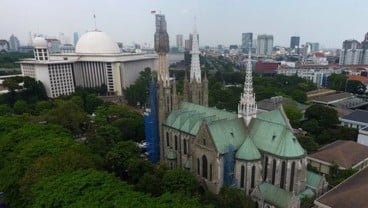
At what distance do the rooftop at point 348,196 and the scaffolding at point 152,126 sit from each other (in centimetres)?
3324

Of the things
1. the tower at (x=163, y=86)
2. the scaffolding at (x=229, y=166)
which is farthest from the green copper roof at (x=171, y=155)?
the scaffolding at (x=229, y=166)

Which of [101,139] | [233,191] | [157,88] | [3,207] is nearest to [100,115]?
[101,139]

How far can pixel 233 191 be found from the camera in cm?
3825

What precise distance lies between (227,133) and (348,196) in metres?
18.4

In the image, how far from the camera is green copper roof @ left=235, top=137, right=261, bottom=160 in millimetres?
41594

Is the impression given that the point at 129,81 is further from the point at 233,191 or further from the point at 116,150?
the point at 233,191

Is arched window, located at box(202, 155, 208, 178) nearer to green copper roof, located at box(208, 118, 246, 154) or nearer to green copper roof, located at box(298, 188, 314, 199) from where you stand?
green copper roof, located at box(208, 118, 246, 154)

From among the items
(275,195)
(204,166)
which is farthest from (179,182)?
(275,195)

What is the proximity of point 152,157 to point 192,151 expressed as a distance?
16.4 meters

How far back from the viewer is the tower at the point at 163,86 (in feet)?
179

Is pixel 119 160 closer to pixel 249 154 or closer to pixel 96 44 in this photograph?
pixel 249 154

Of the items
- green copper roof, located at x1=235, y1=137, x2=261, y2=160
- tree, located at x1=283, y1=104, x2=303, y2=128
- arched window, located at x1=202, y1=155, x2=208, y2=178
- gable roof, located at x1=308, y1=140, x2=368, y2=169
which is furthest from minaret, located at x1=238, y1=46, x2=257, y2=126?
tree, located at x1=283, y1=104, x2=303, y2=128

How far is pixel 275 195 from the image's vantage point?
3909 cm

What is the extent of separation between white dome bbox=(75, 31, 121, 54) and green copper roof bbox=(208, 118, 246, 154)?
108402 millimetres
